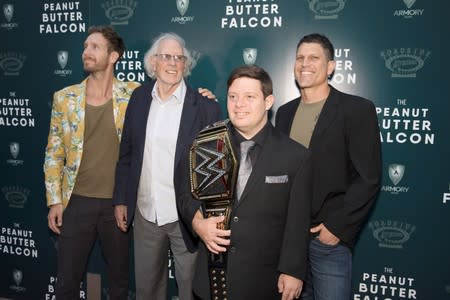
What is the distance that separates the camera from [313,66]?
5.96 feet

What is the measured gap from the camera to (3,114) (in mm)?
3117

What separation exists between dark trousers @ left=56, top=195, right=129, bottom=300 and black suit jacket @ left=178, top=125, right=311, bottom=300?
1.10m

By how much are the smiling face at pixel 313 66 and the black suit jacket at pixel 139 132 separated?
0.53 metres

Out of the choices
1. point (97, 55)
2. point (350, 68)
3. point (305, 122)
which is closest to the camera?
point (305, 122)

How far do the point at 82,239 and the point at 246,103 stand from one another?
1487mm

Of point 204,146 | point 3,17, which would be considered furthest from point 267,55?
point 3,17

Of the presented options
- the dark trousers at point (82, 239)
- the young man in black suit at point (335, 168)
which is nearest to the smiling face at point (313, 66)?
the young man in black suit at point (335, 168)

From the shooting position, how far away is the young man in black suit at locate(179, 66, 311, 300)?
4.78 ft

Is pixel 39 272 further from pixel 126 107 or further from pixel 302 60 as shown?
pixel 302 60

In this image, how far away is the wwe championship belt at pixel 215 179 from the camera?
1.45 m

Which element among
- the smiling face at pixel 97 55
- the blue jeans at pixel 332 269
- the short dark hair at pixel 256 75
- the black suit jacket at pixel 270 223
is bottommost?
the blue jeans at pixel 332 269

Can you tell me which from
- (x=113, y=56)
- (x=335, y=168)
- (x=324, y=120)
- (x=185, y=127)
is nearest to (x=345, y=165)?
(x=335, y=168)

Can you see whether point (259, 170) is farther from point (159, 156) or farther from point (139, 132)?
point (139, 132)

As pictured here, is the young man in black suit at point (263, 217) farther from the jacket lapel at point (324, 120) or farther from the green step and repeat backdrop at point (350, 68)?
the green step and repeat backdrop at point (350, 68)
